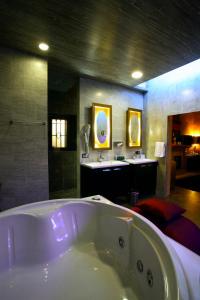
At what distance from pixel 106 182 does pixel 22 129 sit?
5.84ft

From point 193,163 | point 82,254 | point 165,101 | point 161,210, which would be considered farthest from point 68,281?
point 193,163

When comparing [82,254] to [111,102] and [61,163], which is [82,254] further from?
[111,102]

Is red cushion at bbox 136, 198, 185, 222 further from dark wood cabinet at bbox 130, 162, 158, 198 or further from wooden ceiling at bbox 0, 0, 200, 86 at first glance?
wooden ceiling at bbox 0, 0, 200, 86

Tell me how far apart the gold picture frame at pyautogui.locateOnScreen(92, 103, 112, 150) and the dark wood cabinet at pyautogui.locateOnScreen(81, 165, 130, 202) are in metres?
0.63

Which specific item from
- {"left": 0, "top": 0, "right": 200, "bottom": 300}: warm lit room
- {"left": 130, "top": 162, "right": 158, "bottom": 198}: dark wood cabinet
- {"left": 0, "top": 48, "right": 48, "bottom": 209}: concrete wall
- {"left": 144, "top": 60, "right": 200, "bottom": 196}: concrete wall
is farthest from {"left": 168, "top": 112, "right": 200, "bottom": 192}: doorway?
{"left": 0, "top": 48, "right": 48, "bottom": 209}: concrete wall

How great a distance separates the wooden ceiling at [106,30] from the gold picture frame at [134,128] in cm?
134

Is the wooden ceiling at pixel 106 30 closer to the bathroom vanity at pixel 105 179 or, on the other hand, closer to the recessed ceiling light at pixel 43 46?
the recessed ceiling light at pixel 43 46

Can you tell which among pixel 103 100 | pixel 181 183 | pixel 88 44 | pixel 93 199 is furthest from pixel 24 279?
pixel 181 183

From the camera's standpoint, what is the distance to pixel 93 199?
201cm

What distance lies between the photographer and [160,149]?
391cm

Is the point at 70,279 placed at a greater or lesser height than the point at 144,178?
lesser

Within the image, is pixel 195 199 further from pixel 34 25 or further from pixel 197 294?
pixel 34 25

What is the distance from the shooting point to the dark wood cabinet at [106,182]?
3096 mm

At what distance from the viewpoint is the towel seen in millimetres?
3875
